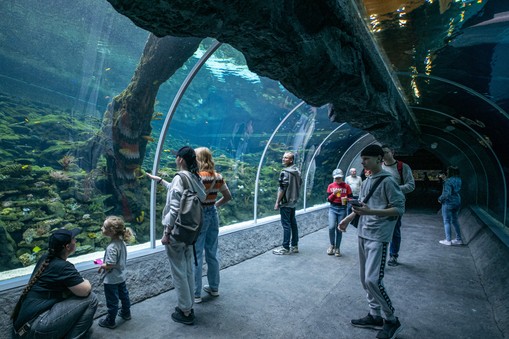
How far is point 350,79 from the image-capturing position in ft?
10.0

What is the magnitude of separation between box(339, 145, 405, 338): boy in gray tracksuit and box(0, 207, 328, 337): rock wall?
9.24ft

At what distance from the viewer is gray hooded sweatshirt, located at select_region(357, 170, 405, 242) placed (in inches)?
114

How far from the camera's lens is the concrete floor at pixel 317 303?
9.81 ft

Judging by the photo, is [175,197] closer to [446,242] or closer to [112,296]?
[112,296]

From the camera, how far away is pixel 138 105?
571 centimetres

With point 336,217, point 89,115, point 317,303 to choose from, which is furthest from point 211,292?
point 89,115

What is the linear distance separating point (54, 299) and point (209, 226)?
1914 mm

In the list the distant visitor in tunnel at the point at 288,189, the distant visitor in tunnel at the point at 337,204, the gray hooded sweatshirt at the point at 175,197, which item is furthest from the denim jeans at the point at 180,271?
the distant visitor in tunnel at the point at 337,204

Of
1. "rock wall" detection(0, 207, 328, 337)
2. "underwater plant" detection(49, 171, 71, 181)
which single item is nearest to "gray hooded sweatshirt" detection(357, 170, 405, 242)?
"rock wall" detection(0, 207, 328, 337)

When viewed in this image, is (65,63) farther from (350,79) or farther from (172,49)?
(350,79)

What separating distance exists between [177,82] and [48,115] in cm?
501

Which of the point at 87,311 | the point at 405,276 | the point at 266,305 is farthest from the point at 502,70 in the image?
the point at 87,311

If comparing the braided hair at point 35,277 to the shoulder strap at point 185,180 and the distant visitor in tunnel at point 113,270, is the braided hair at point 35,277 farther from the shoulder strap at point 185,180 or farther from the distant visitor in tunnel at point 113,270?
the shoulder strap at point 185,180

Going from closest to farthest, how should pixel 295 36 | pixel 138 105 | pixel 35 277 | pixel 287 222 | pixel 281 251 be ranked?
pixel 295 36 < pixel 35 277 < pixel 138 105 < pixel 287 222 < pixel 281 251
